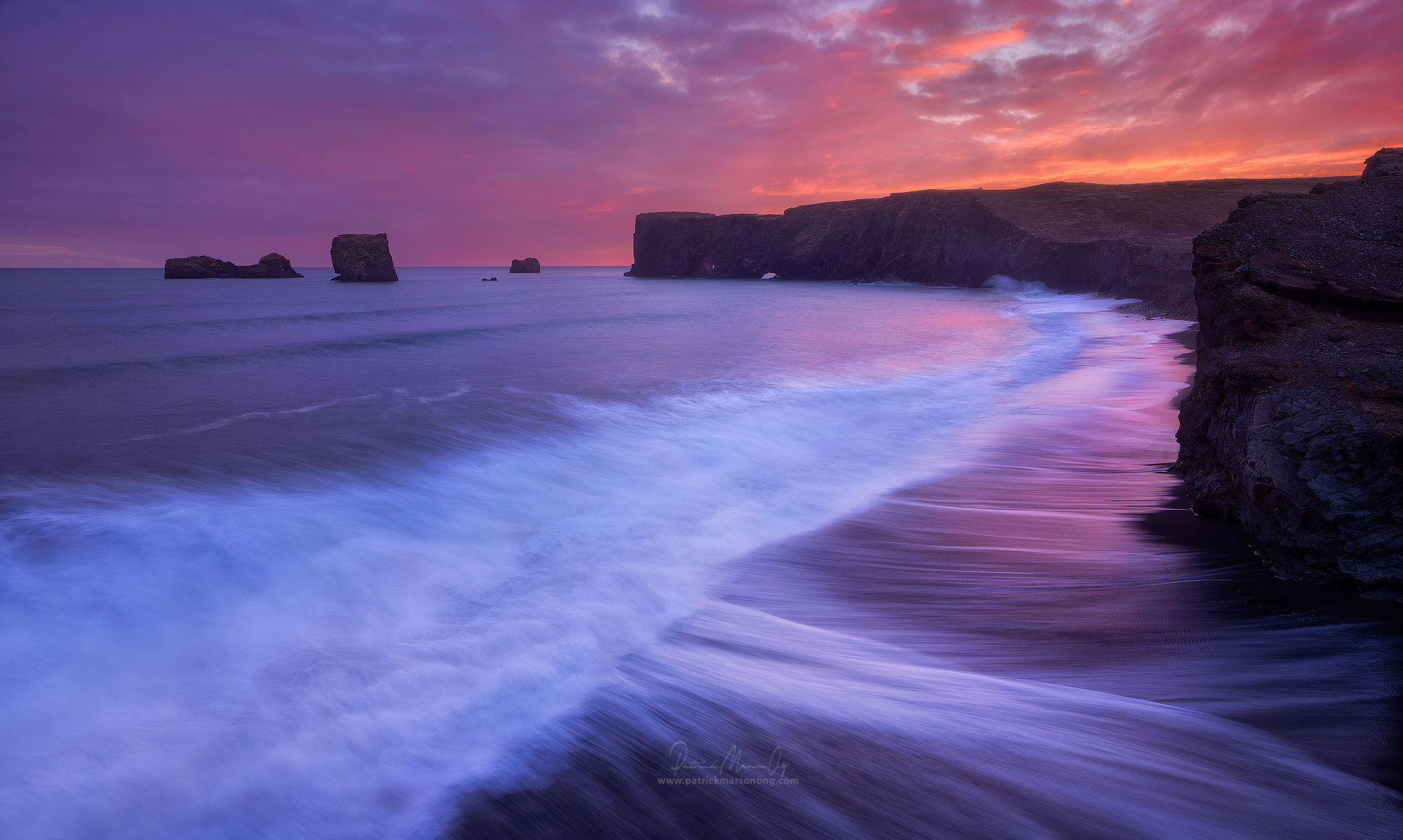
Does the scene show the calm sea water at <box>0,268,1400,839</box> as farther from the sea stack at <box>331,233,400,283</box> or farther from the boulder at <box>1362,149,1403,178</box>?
the sea stack at <box>331,233,400,283</box>

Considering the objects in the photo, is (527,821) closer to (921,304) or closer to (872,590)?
(872,590)

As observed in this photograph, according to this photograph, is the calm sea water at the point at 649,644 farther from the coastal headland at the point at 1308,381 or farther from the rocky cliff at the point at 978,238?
the rocky cliff at the point at 978,238

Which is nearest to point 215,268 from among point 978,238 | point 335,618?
point 978,238

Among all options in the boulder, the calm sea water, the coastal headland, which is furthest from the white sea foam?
the boulder

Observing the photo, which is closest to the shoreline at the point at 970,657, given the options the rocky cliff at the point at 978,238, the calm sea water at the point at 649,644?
the calm sea water at the point at 649,644

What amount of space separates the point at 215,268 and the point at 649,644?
307ft

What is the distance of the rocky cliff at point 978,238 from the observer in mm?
36094

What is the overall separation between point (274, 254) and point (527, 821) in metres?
95.7

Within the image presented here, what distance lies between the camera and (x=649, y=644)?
10.7ft

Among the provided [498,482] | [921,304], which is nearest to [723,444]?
[498,482]

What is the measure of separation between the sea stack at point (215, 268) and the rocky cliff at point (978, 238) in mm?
45852

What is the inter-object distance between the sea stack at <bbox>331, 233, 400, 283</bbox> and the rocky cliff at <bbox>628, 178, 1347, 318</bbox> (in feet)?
102

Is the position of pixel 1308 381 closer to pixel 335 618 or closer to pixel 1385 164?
pixel 1385 164

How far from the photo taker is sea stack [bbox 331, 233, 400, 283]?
6362 centimetres
